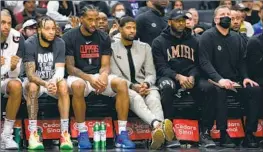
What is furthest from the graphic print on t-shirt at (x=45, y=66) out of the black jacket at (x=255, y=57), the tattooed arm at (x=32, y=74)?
the black jacket at (x=255, y=57)

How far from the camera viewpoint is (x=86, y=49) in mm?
11883

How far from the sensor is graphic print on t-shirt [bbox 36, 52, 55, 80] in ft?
38.0

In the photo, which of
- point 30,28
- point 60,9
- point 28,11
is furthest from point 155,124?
point 60,9

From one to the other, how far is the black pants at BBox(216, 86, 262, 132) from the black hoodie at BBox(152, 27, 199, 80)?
1.74ft

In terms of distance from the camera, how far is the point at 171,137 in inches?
450

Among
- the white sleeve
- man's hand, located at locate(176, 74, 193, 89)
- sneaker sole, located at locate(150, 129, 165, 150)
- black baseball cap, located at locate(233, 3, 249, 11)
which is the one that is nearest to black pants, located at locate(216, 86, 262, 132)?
man's hand, located at locate(176, 74, 193, 89)

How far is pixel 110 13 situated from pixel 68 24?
8.57 feet

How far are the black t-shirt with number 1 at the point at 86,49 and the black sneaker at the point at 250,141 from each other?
252 cm

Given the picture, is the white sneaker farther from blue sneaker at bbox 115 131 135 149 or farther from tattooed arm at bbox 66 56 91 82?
blue sneaker at bbox 115 131 135 149

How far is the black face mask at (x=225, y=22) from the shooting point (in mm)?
12461

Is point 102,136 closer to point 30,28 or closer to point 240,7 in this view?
point 30,28

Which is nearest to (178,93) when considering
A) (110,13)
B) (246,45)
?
(246,45)

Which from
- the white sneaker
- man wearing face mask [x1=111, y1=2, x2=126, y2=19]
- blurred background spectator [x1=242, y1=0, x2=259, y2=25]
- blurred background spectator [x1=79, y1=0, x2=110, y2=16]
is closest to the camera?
the white sneaker

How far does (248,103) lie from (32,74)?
132 inches
